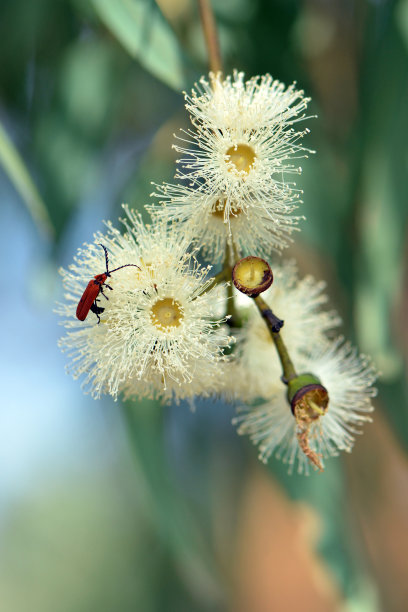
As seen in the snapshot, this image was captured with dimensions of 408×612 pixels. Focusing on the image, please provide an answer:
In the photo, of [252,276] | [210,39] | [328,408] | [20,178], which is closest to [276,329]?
[252,276]

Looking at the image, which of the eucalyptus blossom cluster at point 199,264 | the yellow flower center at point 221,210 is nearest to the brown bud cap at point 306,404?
the eucalyptus blossom cluster at point 199,264

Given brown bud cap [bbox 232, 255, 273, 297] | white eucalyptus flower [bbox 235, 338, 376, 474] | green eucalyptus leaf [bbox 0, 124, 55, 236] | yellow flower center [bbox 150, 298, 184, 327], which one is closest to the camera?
brown bud cap [bbox 232, 255, 273, 297]

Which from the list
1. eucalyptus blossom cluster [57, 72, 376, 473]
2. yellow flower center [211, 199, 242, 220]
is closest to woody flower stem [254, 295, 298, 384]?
eucalyptus blossom cluster [57, 72, 376, 473]

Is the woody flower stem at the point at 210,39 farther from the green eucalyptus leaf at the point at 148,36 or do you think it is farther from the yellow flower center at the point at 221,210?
the yellow flower center at the point at 221,210

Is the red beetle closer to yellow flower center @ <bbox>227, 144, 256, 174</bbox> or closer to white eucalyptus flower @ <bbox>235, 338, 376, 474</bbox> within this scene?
yellow flower center @ <bbox>227, 144, 256, 174</bbox>

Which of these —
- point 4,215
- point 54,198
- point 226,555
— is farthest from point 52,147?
point 226,555

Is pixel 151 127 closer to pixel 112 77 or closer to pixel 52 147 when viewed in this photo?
pixel 112 77
